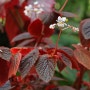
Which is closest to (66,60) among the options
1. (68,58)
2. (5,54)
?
(68,58)

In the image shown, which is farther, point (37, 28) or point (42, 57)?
point (37, 28)

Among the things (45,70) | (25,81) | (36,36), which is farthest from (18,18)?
(45,70)

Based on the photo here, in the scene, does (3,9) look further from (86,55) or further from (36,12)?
(86,55)

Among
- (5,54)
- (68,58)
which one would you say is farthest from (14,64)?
(68,58)

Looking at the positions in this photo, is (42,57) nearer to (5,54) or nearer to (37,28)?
(5,54)

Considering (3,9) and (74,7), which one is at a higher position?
(3,9)

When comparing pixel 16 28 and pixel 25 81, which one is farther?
pixel 16 28
